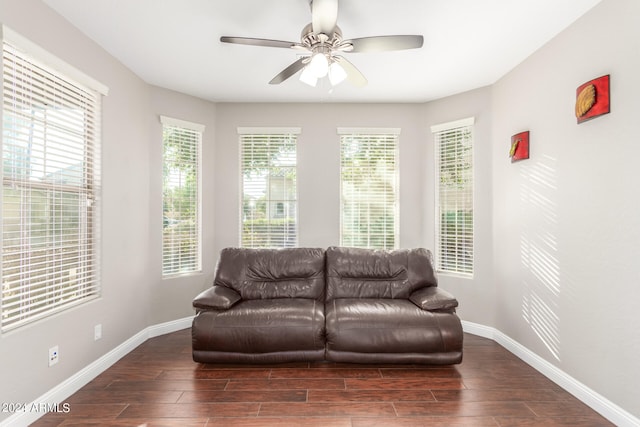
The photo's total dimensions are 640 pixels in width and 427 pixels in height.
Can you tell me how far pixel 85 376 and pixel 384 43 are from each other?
11.1ft

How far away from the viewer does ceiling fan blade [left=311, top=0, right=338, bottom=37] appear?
1878mm

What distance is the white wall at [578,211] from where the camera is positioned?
2041mm

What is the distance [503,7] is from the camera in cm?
229

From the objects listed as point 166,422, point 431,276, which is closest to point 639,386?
point 431,276

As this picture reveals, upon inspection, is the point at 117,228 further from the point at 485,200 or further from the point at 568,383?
the point at 568,383

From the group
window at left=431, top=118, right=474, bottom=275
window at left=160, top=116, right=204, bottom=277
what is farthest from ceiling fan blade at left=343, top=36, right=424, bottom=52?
window at left=160, top=116, right=204, bottom=277

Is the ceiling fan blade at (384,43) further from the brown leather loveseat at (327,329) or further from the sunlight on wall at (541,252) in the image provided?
the brown leather loveseat at (327,329)

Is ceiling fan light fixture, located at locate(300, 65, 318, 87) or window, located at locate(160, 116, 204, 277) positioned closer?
ceiling fan light fixture, located at locate(300, 65, 318, 87)

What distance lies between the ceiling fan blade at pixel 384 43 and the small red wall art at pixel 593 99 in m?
1.27

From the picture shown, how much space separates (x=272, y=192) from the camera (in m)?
4.30

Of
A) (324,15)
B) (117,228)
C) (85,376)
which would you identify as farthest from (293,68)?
(85,376)

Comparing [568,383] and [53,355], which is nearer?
[53,355]

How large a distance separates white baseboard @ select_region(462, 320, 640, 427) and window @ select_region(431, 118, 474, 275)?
79 centimetres

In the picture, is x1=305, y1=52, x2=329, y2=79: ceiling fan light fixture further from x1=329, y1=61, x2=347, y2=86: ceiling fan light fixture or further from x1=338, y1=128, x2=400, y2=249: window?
x1=338, y1=128, x2=400, y2=249: window
